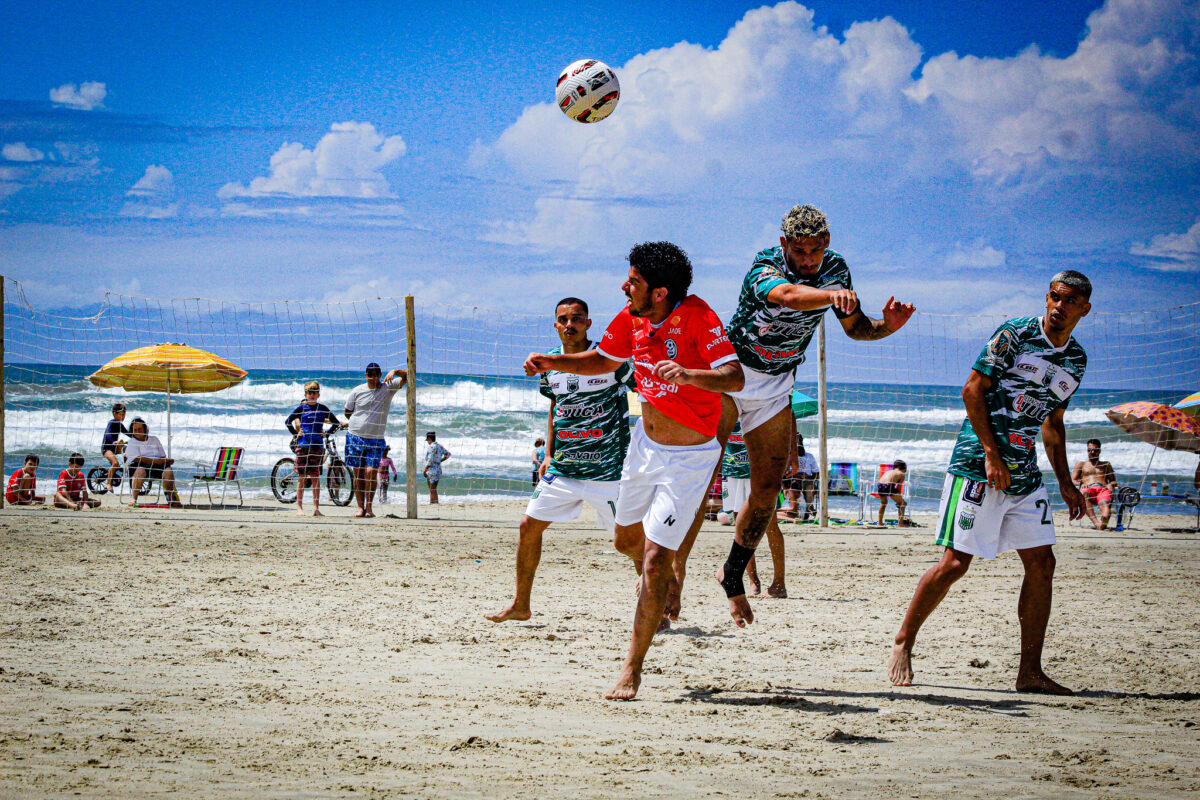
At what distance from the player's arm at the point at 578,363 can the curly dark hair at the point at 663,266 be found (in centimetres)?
53

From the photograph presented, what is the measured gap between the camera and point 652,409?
4.21 metres

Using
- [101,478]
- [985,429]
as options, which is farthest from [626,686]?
[101,478]

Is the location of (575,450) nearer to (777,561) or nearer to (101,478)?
(777,561)

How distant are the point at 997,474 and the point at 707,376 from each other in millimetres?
1461

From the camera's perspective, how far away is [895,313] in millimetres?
3939

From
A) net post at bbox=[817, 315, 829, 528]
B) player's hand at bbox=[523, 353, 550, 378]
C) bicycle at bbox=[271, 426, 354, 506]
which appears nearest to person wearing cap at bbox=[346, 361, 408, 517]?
bicycle at bbox=[271, 426, 354, 506]

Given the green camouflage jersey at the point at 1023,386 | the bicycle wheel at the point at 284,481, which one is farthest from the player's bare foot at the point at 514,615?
the bicycle wheel at the point at 284,481

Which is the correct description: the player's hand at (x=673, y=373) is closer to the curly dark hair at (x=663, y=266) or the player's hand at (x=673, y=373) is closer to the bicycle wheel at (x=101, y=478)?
the curly dark hair at (x=663, y=266)

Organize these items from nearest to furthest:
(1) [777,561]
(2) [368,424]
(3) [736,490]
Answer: (1) [777,561], (3) [736,490], (2) [368,424]

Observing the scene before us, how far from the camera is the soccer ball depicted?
6902 millimetres

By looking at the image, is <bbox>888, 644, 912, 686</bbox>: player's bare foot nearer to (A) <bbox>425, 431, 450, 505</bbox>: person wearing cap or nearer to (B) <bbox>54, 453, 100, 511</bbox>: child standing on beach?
(B) <bbox>54, 453, 100, 511</bbox>: child standing on beach

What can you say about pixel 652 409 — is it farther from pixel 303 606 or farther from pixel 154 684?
pixel 303 606

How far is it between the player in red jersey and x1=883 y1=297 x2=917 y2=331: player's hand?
0.64 metres

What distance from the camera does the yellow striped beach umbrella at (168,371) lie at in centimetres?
1443
